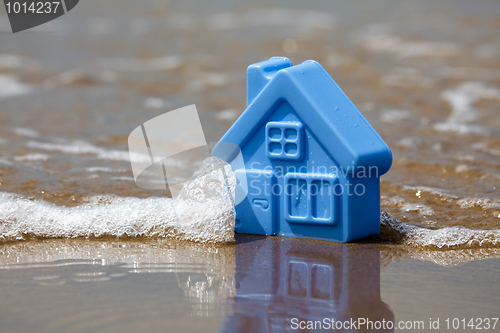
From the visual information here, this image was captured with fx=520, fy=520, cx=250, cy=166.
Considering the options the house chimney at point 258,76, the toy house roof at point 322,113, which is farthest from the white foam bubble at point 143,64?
the toy house roof at point 322,113

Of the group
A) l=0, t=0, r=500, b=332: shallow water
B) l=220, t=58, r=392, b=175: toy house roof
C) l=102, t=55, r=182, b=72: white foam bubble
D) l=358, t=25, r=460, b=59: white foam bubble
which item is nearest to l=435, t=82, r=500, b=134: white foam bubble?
l=0, t=0, r=500, b=332: shallow water

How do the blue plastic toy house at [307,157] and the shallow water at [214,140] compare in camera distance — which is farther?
the blue plastic toy house at [307,157]

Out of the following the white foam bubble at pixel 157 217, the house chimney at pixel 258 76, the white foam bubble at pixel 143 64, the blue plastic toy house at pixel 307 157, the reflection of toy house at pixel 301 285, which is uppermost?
the white foam bubble at pixel 143 64

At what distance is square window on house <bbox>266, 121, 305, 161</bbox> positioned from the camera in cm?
221

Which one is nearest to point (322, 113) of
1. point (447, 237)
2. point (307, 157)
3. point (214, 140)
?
point (307, 157)

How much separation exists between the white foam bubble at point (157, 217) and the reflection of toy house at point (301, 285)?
0.19 meters

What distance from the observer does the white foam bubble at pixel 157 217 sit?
2.35 metres

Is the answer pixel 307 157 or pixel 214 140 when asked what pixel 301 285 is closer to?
pixel 307 157

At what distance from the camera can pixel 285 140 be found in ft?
7.38

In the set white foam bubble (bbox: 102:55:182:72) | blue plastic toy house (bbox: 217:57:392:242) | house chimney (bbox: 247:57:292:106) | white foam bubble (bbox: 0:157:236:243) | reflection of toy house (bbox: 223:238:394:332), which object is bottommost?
reflection of toy house (bbox: 223:238:394:332)

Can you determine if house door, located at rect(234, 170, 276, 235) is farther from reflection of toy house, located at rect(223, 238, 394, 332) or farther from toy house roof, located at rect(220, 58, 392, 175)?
toy house roof, located at rect(220, 58, 392, 175)

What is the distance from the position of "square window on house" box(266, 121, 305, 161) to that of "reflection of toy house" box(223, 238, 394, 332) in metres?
0.38

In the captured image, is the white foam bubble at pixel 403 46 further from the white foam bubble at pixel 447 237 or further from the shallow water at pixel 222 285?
the shallow water at pixel 222 285

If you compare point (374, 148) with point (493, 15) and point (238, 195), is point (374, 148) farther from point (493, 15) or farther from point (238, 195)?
point (493, 15)
